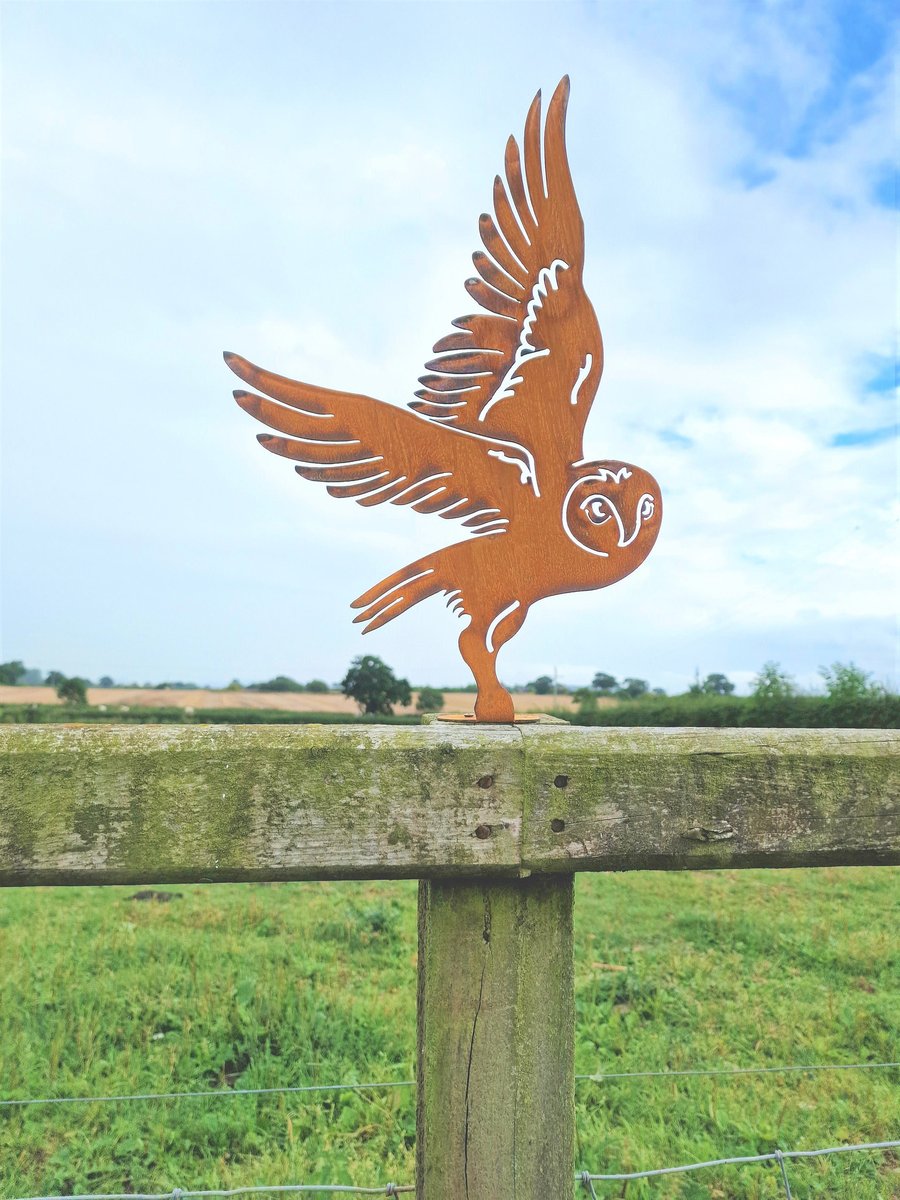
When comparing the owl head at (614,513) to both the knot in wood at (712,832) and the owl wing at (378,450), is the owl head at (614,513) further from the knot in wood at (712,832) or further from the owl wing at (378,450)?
the knot in wood at (712,832)

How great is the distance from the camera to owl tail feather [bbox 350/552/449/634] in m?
1.34

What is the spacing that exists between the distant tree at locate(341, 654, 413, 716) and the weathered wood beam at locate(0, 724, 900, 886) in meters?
13.6

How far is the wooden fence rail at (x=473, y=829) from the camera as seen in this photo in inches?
42.4

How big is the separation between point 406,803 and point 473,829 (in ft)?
0.34

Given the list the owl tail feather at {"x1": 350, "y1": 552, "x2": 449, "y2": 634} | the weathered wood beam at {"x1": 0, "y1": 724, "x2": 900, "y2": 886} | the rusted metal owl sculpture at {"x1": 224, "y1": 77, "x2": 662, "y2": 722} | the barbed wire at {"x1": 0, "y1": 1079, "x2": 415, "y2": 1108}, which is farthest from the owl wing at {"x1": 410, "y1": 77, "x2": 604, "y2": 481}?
the barbed wire at {"x1": 0, "y1": 1079, "x2": 415, "y2": 1108}

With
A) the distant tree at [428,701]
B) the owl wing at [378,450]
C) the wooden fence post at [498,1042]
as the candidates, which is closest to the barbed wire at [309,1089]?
the wooden fence post at [498,1042]

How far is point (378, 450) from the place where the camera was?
135cm

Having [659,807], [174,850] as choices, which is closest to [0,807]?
[174,850]

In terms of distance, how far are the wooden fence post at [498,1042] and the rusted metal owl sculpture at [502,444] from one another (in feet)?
1.05

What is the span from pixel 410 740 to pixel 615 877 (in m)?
4.89

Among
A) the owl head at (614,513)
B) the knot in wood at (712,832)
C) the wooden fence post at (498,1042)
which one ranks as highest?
the owl head at (614,513)

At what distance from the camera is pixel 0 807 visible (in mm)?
1060

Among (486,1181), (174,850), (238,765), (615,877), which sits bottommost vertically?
Answer: (615,877)

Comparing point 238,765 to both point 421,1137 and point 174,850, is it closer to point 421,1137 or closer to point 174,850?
point 174,850
